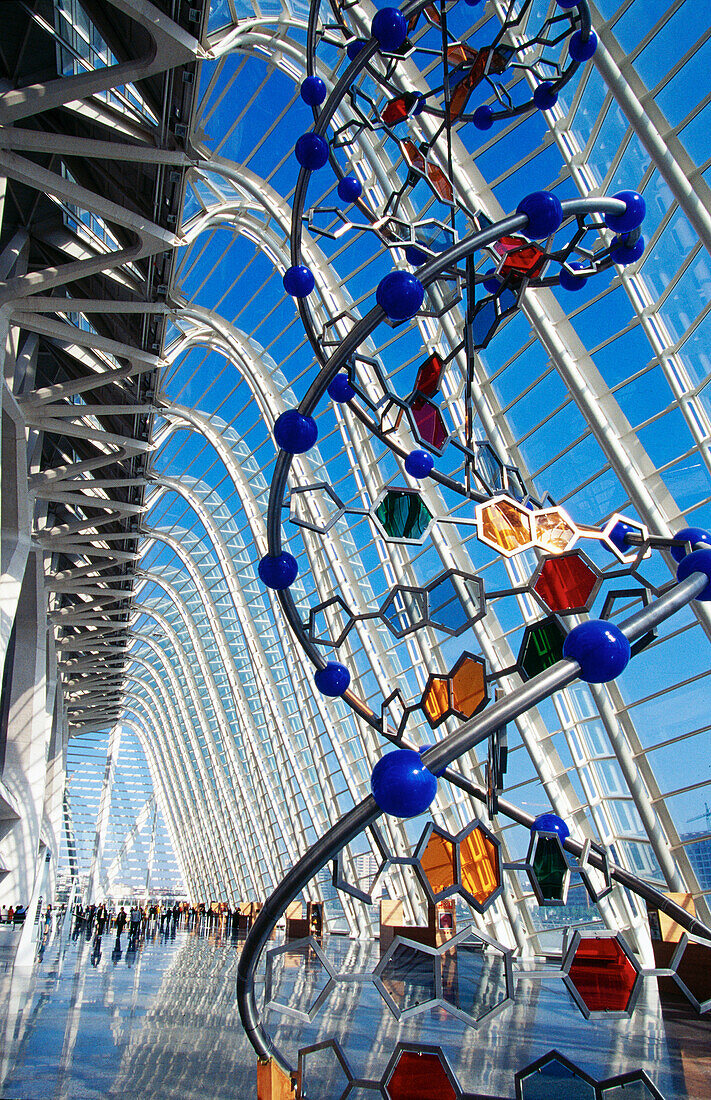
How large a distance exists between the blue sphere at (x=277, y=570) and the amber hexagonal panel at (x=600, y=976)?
341 cm

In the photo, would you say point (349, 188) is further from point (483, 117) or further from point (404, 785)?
point (404, 785)

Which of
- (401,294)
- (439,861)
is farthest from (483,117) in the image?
(439,861)

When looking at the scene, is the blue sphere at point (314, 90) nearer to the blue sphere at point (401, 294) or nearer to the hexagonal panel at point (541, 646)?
the blue sphere at point (401, 294)

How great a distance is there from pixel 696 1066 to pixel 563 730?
9301mm

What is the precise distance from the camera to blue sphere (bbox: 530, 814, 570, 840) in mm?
4322

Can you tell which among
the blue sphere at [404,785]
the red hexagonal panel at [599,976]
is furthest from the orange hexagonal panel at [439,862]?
the red hexagonal panel at [599,976]

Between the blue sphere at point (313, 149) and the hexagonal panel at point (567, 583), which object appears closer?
the hexagonal panel at point (567, 583)

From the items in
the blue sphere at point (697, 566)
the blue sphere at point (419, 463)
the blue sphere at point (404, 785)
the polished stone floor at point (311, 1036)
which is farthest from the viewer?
the blue sphere at point (419, 463)

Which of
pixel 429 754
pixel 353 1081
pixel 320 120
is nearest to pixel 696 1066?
pixel 353 1081

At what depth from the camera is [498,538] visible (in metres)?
4.65

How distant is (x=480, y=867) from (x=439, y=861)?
0.79ft

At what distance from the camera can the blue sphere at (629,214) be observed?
213 inches

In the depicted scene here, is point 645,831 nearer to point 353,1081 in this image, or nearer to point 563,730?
point 563,730

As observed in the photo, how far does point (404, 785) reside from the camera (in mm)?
3826
